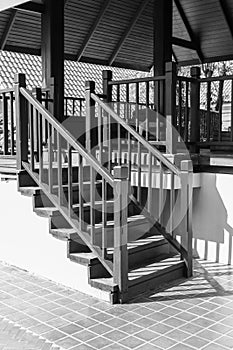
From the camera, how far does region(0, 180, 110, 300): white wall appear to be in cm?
425

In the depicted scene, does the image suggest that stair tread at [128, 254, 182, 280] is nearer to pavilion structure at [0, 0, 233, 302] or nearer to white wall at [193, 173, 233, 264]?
pavilion structure at [0, 0, 233, 302]

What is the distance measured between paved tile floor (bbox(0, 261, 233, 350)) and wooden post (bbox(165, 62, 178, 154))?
1.56 meters

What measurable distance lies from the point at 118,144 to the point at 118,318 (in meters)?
2.18

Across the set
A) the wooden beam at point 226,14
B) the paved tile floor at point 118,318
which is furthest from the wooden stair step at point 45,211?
the wooden beam at point 226,14

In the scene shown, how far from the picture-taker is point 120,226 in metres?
3.78

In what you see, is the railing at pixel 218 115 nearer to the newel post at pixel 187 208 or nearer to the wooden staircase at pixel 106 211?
the wooden staircase at pixel 106 211

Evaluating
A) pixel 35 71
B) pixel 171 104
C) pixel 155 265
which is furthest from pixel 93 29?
pixel 155 265

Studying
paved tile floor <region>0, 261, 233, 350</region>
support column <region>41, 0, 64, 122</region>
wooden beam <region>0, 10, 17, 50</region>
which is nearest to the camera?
paved tile floor <region>0, 261, 233, 350</region>

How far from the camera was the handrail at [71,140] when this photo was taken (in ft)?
12.8

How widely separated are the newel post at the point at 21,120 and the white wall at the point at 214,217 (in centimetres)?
213

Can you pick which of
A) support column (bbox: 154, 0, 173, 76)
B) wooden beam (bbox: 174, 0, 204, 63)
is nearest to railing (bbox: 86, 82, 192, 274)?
support column (bbox: 154, 0, 173, 76)

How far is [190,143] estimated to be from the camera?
5523mm

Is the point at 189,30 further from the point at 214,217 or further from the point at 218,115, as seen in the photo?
the point at 214,217

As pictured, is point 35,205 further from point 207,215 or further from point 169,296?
point 207,215
